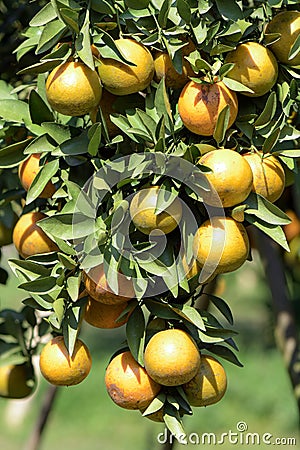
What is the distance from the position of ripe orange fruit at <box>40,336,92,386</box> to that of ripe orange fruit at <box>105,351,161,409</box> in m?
0.03

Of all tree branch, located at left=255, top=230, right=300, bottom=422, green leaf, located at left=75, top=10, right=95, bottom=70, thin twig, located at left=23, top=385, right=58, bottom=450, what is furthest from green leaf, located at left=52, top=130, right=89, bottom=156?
thin twig, located at left=23, top=385, right=58, bottom=450

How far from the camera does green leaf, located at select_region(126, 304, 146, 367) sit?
0.76 metres

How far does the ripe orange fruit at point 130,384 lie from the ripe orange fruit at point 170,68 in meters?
0.29

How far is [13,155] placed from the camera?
855 mm

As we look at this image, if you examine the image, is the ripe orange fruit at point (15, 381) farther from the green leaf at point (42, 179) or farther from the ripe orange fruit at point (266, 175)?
the ripe orange fruit at point (266, 175)

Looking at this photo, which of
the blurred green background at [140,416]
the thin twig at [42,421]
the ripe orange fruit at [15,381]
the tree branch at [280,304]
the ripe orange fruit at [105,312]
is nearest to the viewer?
the ripe orange fruit at [105,312]

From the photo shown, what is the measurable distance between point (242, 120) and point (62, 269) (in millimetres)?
241

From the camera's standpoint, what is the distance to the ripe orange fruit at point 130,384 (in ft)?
2.49

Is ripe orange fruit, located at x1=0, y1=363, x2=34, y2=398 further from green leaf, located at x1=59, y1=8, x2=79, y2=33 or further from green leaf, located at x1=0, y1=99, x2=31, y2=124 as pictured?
green leaf, located at x1=59, y1=8, x2=79, y2=33

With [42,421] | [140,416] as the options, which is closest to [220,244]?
[42,421]

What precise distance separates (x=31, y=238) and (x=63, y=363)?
0.50 feet

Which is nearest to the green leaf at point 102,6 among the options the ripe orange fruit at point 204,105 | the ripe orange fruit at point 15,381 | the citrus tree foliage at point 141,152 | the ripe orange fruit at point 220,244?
the citrus tree foliage at point 141,152

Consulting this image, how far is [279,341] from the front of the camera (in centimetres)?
139

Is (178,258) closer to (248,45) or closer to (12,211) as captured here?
(248,45)
